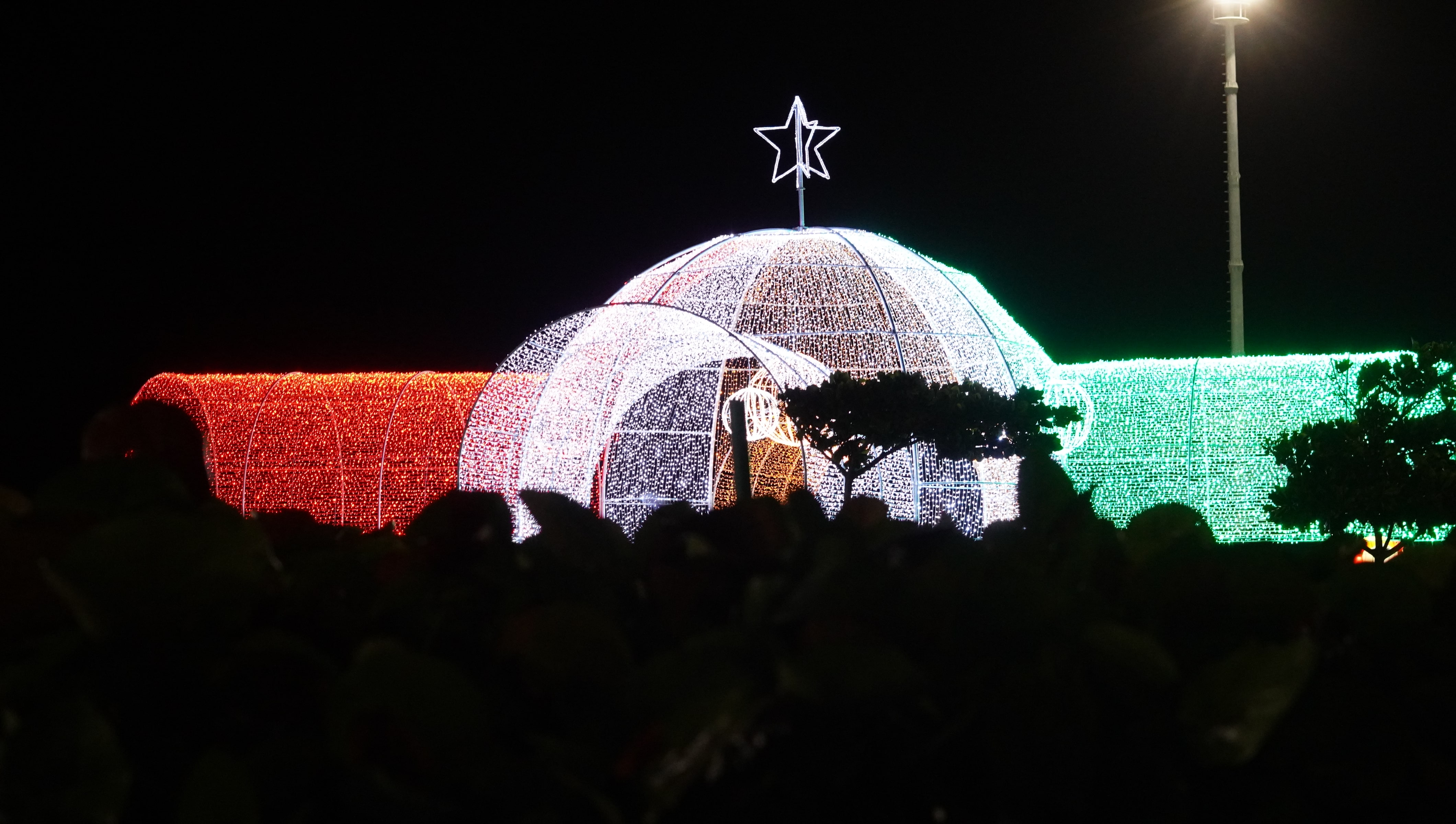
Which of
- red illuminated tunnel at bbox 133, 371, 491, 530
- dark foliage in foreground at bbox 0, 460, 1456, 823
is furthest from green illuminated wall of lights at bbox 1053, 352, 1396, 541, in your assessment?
dark foliage in foreground at bbox 0, 460, 1456, 823

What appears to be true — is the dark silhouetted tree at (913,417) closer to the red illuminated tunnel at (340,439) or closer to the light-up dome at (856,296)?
the light-up dome at (856,296)

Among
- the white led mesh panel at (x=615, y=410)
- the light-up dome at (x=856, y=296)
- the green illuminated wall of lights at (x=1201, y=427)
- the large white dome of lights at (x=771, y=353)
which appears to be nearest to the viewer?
the white led mesh panel at (x=615, y=410)

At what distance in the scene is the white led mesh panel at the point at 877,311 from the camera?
13.5 metres

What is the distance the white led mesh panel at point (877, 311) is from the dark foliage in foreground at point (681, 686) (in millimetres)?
12075

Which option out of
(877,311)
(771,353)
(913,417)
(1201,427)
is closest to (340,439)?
(771,353)

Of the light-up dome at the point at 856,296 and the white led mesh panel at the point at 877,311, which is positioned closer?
the white led mesh panel at the point at 877,311

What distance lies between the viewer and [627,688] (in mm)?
938

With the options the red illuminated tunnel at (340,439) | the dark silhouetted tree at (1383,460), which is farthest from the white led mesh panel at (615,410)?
the dark silhouetted tree at (1383,460)

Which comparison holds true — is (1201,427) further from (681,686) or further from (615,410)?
(681,686)

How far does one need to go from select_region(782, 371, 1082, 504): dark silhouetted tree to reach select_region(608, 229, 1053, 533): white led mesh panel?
7.55 feet

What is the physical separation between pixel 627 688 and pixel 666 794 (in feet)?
0.35

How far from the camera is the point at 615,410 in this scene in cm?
1421

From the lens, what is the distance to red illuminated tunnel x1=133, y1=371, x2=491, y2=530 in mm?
17750

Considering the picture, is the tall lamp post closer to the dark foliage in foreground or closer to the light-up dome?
the light-up dome
